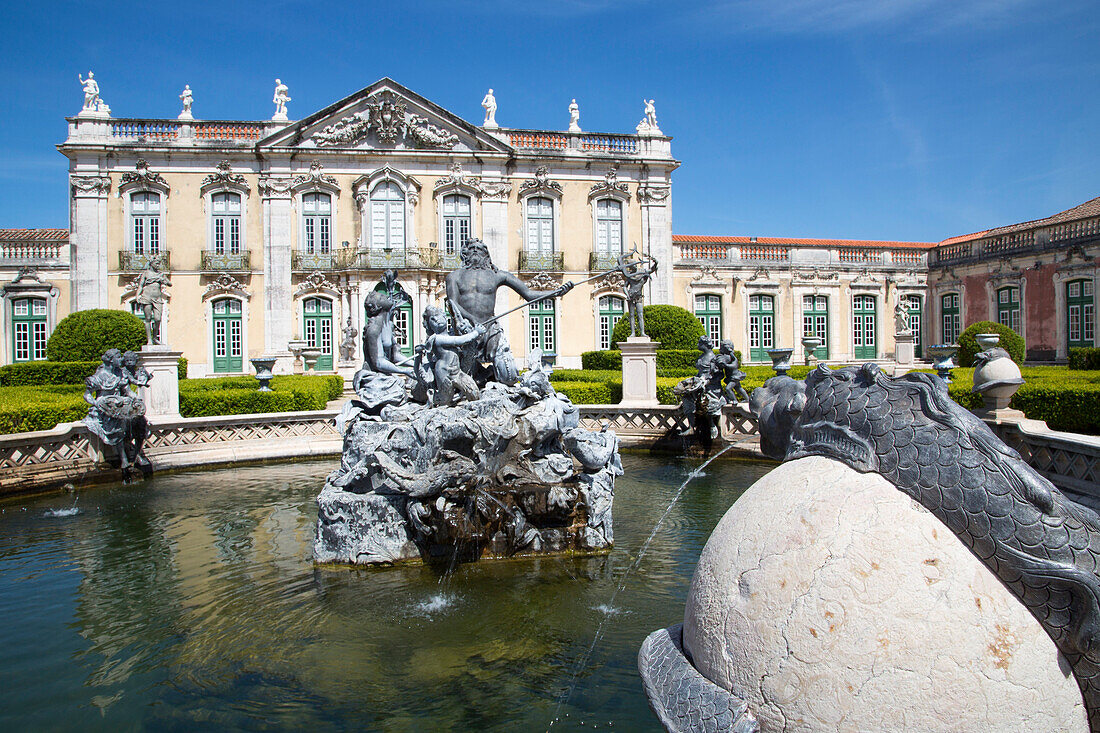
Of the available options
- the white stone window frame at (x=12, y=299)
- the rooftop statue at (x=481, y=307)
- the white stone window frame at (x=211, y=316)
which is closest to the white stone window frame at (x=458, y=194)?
the white stone window frame at (x=211, y=316)

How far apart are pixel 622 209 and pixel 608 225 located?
88 centimetres

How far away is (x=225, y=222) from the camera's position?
85.4 ft

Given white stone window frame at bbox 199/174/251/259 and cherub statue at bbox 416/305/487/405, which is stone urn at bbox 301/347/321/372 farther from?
cherub statue at bbox 416/305/487/405

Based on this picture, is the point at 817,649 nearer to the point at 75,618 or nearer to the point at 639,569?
the point at 639,569

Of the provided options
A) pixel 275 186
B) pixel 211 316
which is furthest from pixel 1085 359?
pixel 211 316

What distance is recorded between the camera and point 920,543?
1828 millimetres

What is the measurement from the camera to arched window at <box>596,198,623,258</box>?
28.2m

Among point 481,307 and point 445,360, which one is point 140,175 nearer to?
point 481,307

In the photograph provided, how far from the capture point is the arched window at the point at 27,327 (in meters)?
25.4

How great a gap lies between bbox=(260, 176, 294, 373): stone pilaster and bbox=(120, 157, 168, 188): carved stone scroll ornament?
387 cm

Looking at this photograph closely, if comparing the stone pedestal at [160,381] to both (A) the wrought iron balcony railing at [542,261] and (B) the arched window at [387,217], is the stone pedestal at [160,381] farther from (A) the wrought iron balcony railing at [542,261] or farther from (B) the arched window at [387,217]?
(A) the wrought iron balcony railing at [542,261]

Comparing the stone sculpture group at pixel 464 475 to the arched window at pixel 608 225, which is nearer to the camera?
the stone sculpture group at pixel 464 475

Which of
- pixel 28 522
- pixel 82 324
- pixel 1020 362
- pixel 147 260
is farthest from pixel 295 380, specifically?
pixel 1020 362

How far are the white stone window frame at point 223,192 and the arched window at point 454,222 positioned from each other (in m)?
7.49
